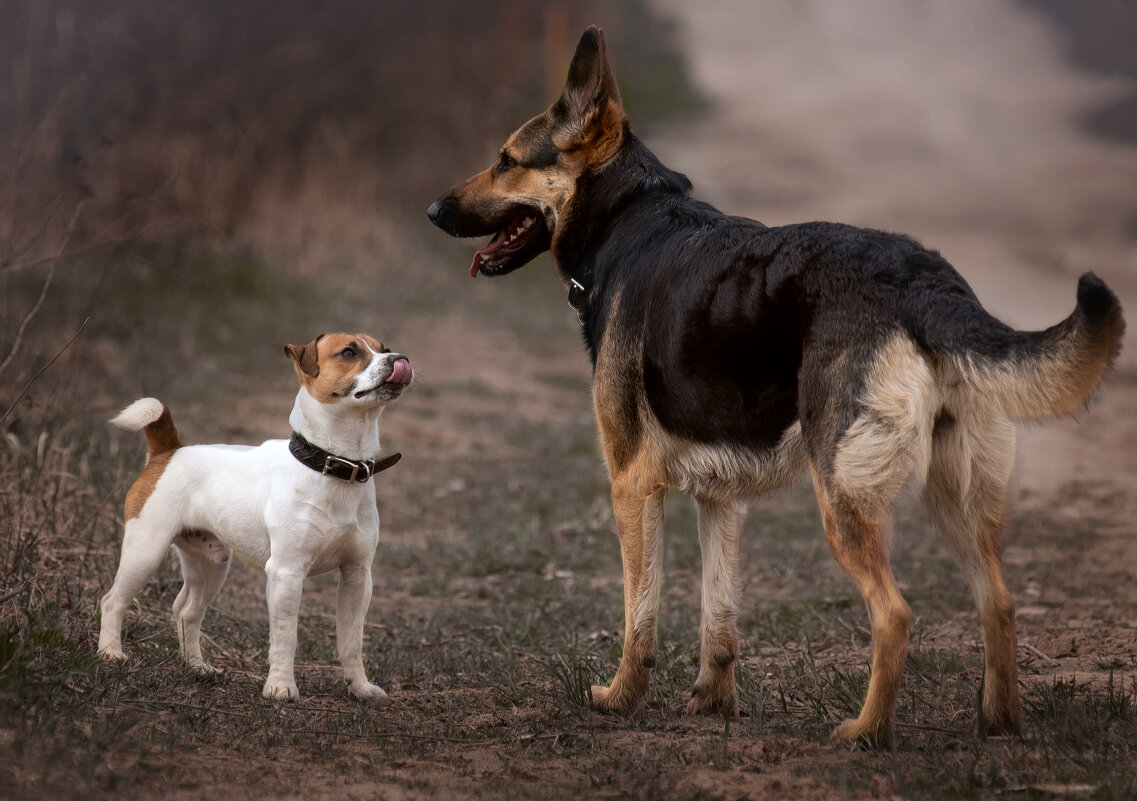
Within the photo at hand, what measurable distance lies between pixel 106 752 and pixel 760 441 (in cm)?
217

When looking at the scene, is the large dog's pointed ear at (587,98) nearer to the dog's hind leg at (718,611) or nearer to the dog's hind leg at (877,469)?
the dog's hind leg at (718,611)

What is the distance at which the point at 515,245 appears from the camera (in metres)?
4.84

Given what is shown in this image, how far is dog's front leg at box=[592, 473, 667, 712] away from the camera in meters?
4.15

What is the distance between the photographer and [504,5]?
21.4 m

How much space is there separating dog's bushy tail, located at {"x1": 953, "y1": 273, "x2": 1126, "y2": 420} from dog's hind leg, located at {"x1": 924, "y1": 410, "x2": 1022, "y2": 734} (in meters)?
0.17

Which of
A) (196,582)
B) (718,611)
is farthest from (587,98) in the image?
(196,582)

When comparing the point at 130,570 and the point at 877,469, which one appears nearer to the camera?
the point at 877,469

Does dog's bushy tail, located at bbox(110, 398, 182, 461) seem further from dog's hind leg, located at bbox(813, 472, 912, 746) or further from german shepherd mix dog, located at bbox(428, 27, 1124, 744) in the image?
dog's hind leg, located at bbox(813, 472, 912, 746)

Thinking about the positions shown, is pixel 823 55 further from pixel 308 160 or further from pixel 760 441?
pixel 760 441

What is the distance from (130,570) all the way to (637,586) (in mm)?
1875

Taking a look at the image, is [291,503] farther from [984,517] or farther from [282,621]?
[984,517]

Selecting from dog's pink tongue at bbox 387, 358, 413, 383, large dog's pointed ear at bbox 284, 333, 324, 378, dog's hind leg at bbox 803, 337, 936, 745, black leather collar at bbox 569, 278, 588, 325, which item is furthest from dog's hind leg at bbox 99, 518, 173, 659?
dog's hind leg at bbox 803, 337, 936, 745

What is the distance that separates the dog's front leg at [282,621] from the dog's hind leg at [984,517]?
2.20 meters

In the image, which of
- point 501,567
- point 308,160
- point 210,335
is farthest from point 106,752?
point 308,160
